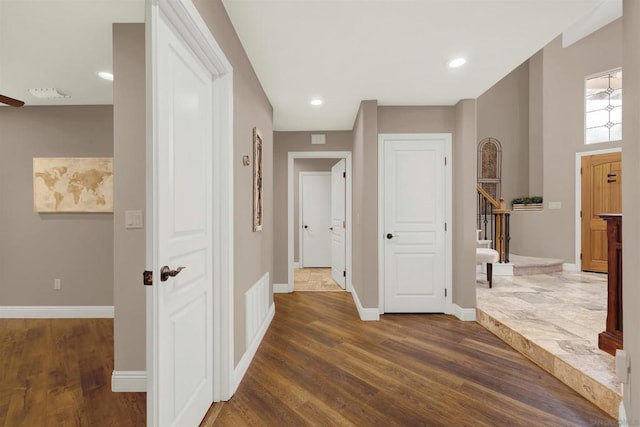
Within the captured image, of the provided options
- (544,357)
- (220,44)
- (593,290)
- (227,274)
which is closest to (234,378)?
(227,274)

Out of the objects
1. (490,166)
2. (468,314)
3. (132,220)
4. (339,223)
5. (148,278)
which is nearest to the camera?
(148,278)

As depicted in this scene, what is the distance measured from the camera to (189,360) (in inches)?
57.5

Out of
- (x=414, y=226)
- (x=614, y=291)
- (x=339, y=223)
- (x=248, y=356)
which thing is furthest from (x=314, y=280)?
(x=614, y=291)

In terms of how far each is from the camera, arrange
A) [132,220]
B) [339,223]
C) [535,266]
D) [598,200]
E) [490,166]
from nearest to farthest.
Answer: [132,220] → [535,266] → [598,200] → [339,223] → [490,166]

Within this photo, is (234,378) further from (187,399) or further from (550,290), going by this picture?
(550,290)

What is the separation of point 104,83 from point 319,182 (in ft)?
13.4

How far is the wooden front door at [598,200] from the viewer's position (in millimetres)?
4547

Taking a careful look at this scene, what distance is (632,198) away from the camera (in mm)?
1306

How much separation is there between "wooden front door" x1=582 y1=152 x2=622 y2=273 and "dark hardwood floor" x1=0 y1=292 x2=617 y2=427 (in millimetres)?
3485

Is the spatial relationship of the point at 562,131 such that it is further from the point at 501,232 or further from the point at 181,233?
the point at 181,233

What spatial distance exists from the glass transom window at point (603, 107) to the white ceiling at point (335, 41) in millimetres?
3579

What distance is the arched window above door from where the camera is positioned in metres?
6.31

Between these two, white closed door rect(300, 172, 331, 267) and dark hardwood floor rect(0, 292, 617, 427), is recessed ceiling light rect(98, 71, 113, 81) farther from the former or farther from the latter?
white closed door rect(300, 172, 331, 267)

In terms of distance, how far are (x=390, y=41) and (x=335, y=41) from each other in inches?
16.3
